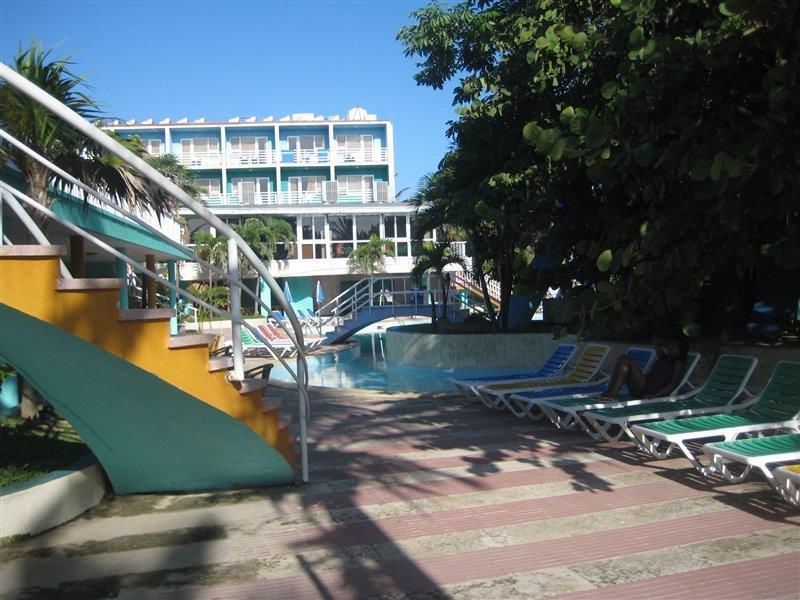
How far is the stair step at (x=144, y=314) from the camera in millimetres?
4445

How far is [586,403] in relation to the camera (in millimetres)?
8023

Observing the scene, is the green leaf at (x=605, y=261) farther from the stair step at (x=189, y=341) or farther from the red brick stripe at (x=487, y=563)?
the stair step at (x=189, y=341)

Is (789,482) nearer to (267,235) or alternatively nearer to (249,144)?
(267,235)

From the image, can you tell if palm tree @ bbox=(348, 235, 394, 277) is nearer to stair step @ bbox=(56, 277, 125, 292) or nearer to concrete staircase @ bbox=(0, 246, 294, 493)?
concrete staircase @ bbox=(0, 246, 294, 493)

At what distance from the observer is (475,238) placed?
1791cm

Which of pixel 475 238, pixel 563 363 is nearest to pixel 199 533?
pixel 563 363

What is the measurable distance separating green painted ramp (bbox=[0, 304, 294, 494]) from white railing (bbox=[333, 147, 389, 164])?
4431 cm

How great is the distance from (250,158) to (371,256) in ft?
43.0

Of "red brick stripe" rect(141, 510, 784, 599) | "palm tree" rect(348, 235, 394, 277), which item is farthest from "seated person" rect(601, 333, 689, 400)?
"palm tree" rect(348, 235, 394, 277)

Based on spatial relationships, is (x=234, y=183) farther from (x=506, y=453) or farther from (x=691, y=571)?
(x=691, y=571)

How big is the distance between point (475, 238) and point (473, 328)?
2961 mm

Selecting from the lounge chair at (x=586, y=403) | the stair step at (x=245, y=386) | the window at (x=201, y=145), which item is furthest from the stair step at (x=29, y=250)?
the window at (x=201, y=145)

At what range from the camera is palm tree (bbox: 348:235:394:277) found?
139 feet

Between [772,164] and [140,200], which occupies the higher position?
[140,200]
